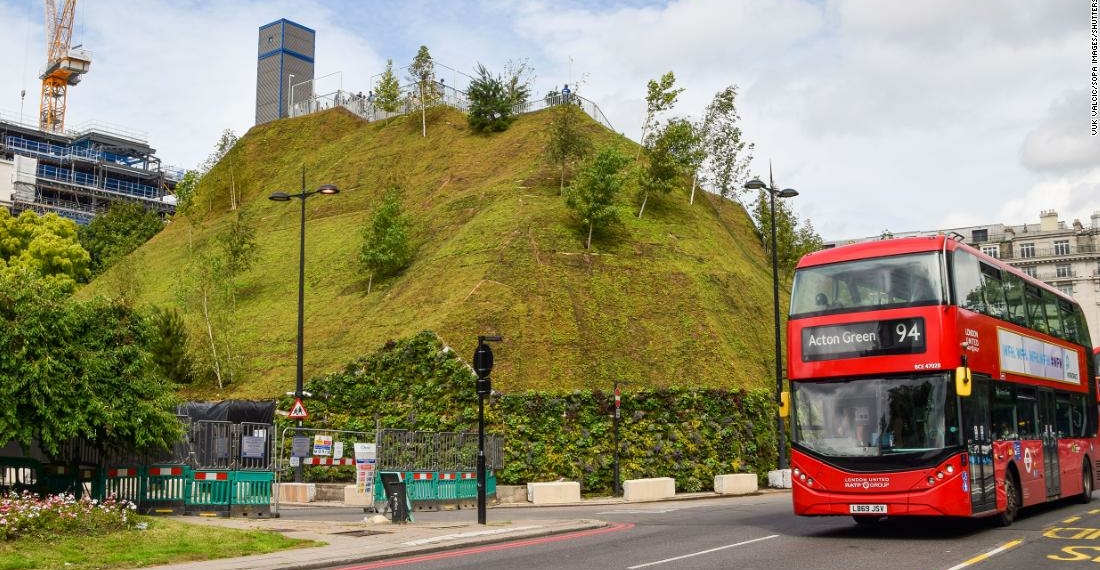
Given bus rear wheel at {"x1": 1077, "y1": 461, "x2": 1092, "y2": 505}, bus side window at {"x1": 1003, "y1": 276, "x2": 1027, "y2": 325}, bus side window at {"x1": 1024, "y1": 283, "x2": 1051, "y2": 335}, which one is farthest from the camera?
bus rear wheel at {"x1": 1077, "y1": 461, "x2": 1092, "y2": 505}

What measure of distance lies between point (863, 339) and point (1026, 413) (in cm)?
537

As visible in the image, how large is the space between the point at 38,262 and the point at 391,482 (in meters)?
55.7

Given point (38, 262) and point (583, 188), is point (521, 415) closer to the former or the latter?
point (583, 188)

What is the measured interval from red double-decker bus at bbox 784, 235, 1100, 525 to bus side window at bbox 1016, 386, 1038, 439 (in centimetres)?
26

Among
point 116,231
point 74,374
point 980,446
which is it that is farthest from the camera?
point 116,231

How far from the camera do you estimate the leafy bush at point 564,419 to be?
31031 millimetres

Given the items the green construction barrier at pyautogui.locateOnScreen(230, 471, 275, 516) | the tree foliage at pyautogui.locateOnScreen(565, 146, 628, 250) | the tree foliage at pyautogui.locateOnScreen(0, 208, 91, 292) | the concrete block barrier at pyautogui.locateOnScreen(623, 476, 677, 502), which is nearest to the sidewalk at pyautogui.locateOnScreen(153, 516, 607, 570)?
the green construction barrier at pyautogui.locateOnScreen(230, 471, 275, 516)

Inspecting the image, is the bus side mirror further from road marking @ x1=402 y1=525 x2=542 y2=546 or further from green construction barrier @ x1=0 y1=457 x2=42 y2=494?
green construction barrier @ x1=0 y1=457 x2=42 y2=494

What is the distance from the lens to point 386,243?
4528 cm

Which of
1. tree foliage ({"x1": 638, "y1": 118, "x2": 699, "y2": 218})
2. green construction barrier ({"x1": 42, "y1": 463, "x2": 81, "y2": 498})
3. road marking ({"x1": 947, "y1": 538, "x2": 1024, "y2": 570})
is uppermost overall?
tree foliage ({"x1": 638, "y1": 118, "x2": 699, "y2": 218})

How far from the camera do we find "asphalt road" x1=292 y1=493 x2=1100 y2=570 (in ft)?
41.3

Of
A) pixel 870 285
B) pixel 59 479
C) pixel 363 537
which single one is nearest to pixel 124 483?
pixel 59 479

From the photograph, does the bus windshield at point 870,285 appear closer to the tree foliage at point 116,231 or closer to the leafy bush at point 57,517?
the leafy bush at point 57,517

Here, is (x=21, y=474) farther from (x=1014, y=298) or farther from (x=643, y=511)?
(x=1014, y=298)
